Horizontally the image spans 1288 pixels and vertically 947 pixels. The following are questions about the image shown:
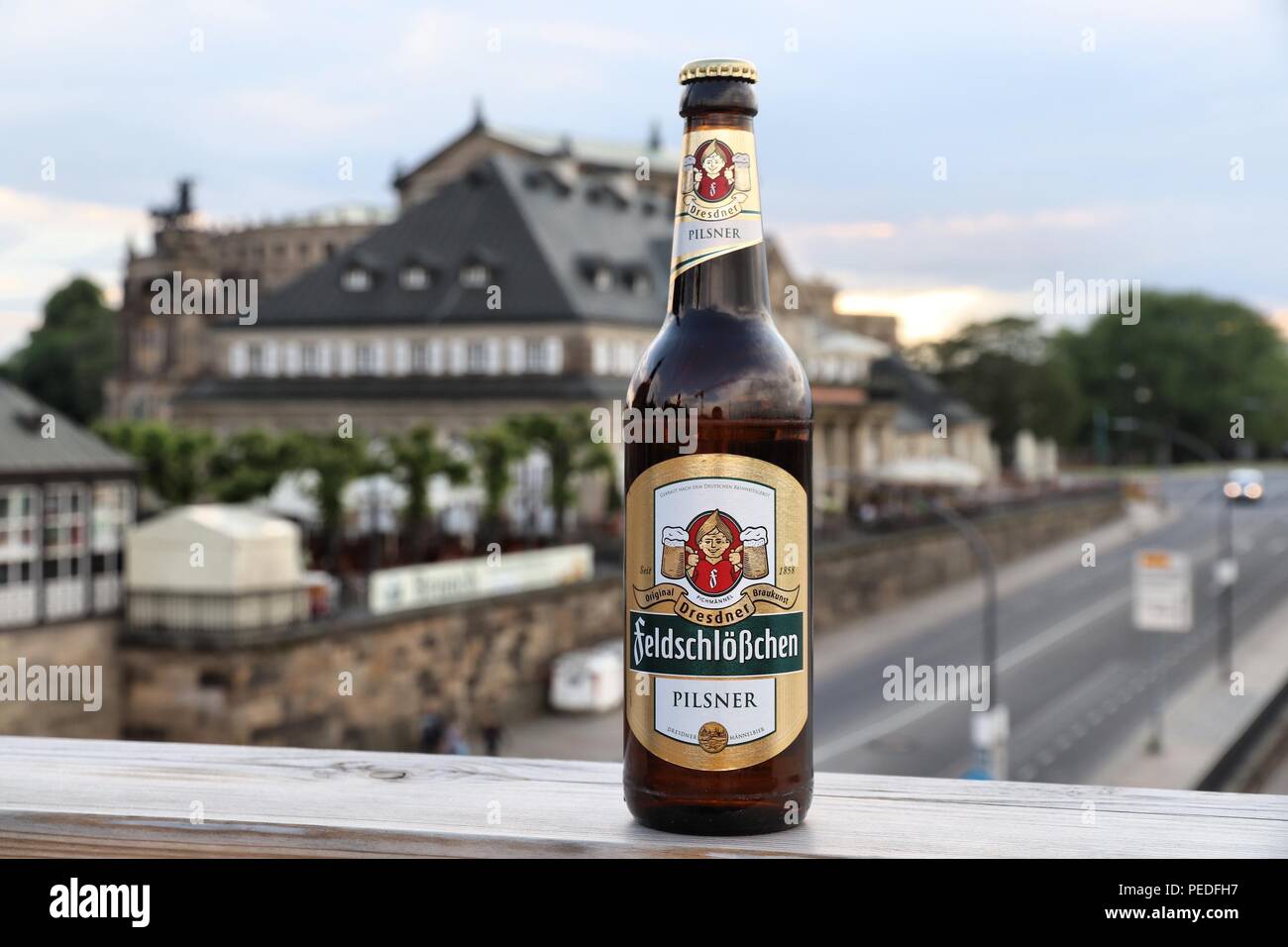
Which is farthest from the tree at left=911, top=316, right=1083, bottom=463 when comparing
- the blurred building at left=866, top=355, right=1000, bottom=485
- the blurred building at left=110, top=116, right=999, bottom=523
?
the blurred building at left=110, top=116, right=999, bottom=523

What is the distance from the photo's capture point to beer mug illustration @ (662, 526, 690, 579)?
8.35 feet

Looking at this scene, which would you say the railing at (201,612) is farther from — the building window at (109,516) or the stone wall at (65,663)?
the building window at (109,516)

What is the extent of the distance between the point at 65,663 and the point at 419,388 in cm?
2831

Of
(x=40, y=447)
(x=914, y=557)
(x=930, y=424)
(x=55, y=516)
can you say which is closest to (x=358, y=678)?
(x=55, y=516)

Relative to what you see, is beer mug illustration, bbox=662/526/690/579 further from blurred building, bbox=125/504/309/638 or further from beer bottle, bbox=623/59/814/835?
blurred building, bbox=125/504/309/638

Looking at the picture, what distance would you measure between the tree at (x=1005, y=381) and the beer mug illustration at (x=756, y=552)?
342 feet

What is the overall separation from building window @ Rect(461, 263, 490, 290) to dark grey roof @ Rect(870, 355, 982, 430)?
109 feet

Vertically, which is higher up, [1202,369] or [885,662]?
[1202,369]

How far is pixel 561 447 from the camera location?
1612 inches

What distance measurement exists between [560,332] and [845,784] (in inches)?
2046

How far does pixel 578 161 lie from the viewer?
86875mm
